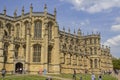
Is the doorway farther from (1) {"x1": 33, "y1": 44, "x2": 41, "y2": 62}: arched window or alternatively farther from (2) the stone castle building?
(1) {"x1": 33, "y1": 44, "x2": 41, "y2": 62}: arched window

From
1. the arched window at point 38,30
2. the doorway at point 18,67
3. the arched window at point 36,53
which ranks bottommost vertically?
the doorway at point 18,67

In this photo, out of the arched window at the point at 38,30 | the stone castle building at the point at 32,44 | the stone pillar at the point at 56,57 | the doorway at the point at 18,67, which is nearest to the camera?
the stone castle building at the point at 32,44

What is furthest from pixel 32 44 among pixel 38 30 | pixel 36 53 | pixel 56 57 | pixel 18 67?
pixel 56 57

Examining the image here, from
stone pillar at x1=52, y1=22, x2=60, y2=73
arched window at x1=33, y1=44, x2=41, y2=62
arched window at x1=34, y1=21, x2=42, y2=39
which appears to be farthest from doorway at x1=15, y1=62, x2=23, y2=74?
stone pillar at x1=52, y1=22, x2=60, y2=73

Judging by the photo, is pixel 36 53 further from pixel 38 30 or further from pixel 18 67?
pixel 38 30

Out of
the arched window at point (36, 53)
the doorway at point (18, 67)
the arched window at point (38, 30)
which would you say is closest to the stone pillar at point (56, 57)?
the arched window at point (36, 53)

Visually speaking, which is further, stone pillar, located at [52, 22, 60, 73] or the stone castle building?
stone pillar, located at [52, 22, 60, 73]

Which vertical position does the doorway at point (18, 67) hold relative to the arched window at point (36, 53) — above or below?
below

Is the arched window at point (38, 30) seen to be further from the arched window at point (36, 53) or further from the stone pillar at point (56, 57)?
the stone pillar at point (56, 57)

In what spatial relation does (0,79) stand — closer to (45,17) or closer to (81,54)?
(45,17)

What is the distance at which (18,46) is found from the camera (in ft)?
210

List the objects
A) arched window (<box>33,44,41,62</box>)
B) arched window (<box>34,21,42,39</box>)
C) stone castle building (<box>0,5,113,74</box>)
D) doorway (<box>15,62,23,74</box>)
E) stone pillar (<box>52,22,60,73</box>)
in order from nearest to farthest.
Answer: stone castle building (<box>0,5,113,74</box>), doorway (<box>15,62,23,74</box>), arched window (<box>33,44,41,62</box>), stone pillar (<box>52,22,60,73</box>), arched window (<box>34,21,42,39</box>)

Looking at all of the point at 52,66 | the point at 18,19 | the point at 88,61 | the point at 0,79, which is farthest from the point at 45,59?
the point at 88,61

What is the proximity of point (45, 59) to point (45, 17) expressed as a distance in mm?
11178
